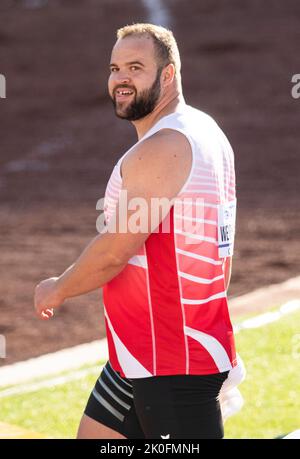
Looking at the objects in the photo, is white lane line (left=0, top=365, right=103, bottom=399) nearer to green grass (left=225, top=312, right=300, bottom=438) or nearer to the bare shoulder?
green grass (left=225, top=312, right=300, bottom=438)

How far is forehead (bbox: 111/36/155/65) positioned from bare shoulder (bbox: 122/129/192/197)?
1.05ft

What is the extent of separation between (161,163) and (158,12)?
19384 millimetres

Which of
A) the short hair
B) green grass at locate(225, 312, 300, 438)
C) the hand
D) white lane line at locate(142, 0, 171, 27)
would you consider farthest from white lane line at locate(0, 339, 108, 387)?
white lane line at locate(142, 0, 171, 27)

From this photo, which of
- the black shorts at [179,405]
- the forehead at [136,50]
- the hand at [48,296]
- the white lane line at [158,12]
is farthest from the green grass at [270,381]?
the white lane line at [158,12]

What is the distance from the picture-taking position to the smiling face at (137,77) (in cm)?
342

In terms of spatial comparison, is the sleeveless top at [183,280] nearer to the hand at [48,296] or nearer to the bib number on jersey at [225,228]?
the bib number on jersey at [225,228]

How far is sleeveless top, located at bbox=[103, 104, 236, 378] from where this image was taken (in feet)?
10.9

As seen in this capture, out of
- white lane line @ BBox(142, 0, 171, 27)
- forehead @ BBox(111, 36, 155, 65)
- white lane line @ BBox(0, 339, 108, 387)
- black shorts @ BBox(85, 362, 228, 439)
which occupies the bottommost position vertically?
black shorts @ BBox(85, 362, 228, 439)

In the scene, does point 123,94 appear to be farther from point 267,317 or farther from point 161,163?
point 267,317

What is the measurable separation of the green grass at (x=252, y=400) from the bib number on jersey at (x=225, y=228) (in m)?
2.35

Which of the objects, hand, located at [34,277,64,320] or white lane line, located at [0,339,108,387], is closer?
hand, located at [34,277,64,320]

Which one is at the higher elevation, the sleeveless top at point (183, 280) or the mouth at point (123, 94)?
the mouth at point (123, 94)

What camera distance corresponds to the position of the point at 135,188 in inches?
127
